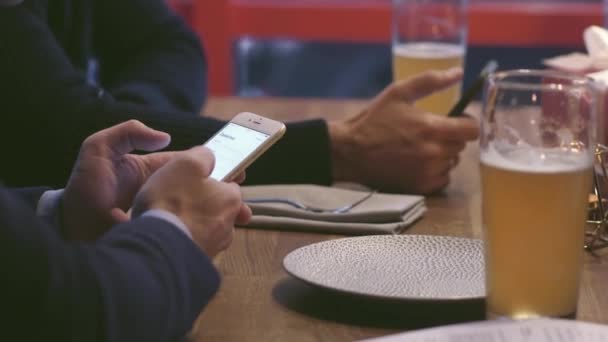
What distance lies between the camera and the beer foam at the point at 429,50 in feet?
5.11

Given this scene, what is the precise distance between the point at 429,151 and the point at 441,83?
0.32 ft

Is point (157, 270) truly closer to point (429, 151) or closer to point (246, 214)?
point (246, 214)

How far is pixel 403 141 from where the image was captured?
4.39 ft

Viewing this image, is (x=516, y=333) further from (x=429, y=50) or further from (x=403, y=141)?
(x=429, y=50)

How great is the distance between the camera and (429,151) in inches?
51.7

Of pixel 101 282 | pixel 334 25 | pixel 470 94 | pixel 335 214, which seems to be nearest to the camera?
pixel 101 282

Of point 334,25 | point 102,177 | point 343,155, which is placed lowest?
point 334,25

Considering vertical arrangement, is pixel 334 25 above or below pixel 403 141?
below

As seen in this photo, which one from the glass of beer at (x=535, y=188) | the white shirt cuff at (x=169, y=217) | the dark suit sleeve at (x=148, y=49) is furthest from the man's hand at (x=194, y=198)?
the dark suit sleeve at (x=148, y=49)

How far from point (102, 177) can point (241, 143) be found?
0.14 metres

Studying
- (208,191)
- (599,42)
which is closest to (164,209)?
(208,191)

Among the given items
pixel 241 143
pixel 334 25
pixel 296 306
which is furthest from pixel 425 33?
pixel 334 25

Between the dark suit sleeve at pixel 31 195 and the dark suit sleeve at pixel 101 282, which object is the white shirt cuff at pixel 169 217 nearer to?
the dark suit sleeve at pixel 101 282

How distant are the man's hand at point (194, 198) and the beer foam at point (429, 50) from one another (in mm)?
769
